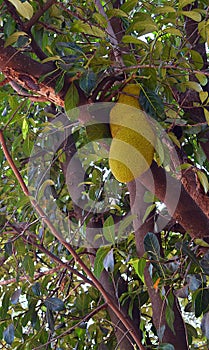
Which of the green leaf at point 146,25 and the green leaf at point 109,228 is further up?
the green leaf at point 146,25

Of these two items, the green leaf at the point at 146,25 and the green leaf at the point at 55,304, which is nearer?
the green leaf at the point at 146,25

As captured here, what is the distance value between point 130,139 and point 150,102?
63mm

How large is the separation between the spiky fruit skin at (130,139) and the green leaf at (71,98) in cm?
6

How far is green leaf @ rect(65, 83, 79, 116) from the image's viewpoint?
0.84 metres

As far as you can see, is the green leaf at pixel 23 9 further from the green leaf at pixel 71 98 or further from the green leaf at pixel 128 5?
the green leaf at pixel 128 5

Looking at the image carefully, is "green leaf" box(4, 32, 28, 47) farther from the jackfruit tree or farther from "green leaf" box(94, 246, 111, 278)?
"green leaf" box(94, 246, 111, 278)

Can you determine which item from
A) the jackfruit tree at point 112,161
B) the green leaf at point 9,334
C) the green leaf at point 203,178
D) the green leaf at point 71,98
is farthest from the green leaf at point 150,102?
the green leaf at point 9,334

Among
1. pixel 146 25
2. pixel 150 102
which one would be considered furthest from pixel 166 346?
pixel 146 25

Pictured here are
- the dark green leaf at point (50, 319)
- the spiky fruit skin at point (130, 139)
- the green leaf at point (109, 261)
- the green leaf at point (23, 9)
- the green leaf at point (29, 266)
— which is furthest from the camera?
the green leaf at point (29, 266)

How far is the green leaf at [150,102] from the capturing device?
32.1 inches

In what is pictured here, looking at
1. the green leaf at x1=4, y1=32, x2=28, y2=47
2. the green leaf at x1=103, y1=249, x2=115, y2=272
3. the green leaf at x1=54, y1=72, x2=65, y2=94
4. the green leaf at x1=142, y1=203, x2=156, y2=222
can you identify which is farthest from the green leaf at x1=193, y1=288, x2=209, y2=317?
the green leaf at x1=4, y1=32, x2=28, y2=47

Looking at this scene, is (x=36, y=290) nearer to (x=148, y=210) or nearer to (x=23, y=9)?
(x=148, y=210)

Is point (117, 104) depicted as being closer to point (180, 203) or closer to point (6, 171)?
point (180, 203)

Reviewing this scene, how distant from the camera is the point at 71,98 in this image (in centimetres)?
85
